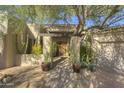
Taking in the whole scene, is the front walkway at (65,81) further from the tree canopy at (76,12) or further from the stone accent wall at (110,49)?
the tree canopy at (76,12)

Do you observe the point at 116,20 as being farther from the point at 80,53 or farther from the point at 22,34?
the point at 22,34

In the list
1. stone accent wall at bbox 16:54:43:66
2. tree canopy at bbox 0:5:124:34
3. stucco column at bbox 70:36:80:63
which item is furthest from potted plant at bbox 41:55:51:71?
tree canopy at bbox 0:5:124:34

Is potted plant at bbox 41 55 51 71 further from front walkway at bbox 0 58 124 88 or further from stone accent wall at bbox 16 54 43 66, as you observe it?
stone accent wall at bbox 16 54 43 66

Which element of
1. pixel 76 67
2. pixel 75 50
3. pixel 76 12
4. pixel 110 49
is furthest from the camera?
pixel 110 49

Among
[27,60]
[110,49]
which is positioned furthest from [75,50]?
[27,60]

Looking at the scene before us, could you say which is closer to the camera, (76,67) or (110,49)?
(76,67)

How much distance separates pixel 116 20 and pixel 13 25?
26.7 feet

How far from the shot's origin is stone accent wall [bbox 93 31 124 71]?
14.6 metres

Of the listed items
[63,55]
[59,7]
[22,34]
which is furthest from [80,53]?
[63,55]

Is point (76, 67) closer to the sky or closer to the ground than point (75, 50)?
closer to the ground

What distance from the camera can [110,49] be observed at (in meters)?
15.6

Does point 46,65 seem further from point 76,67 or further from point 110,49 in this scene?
point 110,49

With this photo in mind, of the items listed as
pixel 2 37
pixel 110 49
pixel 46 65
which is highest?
pixel 2 37

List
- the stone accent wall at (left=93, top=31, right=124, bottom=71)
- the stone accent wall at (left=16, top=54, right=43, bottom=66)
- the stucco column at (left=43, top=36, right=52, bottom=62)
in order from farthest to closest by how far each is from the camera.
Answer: the stone accent wall at (left=16, top=54, right=43, bottom=66), the stucco column at (left=43, top=36, right=52, bottom=62), the stone accent wall at (left=93, top=31, right=124, bottom=71)
